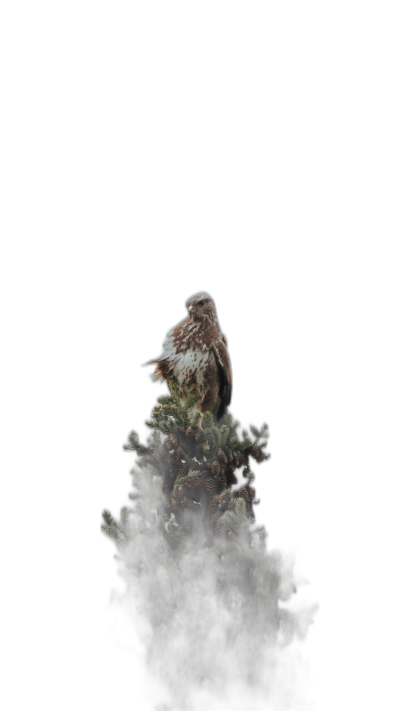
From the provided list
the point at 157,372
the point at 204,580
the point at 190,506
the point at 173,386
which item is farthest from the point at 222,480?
the point at 157,372

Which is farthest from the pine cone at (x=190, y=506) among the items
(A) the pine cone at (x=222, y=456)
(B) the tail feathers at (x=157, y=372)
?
(B) the tail feathers at (x=157, y=372)

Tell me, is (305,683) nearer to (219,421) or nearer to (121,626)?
(121,626)

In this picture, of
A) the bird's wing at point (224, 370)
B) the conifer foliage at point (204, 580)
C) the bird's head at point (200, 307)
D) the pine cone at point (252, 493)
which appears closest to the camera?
the conifer foliage at point (204, 580)

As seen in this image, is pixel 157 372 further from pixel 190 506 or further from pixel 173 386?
pixel 190 506

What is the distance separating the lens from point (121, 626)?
281 cm

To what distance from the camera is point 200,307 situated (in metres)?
3.24

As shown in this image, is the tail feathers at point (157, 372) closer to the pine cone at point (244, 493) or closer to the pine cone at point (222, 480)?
the pine cone at point (222, 480)

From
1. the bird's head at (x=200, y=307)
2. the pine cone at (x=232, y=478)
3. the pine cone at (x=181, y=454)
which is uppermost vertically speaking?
the bird's head at (x=200, y=307)

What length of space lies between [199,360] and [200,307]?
0.88ft

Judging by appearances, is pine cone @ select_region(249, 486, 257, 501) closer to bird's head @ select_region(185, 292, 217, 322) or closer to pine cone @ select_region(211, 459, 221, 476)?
pine cone @ select_region(211, 459, 221, 476)

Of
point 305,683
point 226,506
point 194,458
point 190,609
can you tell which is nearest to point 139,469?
point 194,458

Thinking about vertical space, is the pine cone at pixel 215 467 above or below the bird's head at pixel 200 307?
below

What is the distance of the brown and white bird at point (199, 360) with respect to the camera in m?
3.31

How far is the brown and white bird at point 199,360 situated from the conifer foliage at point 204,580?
1.18ft
